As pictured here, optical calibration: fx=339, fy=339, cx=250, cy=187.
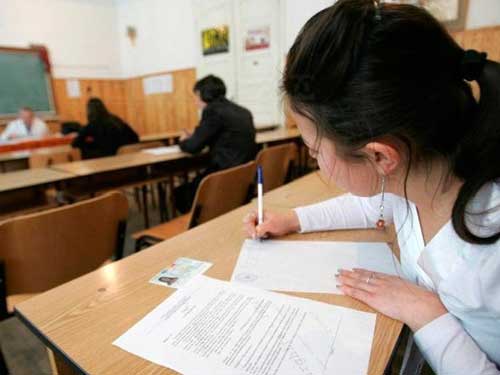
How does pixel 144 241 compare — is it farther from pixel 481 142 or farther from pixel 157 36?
pixel 157 36

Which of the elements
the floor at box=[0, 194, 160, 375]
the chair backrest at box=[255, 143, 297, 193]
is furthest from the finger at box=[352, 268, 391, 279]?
the floor at box=[0, 194, 160, 375]

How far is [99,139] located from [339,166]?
365cm

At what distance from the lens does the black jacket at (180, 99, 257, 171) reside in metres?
2.56

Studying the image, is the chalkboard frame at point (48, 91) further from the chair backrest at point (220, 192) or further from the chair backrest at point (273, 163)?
the chair backrest at point (220, 192)

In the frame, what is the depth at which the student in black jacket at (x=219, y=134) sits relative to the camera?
2.56 metres

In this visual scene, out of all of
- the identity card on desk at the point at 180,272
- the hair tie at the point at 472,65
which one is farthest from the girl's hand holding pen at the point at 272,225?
the hair tie at the point at 472,65

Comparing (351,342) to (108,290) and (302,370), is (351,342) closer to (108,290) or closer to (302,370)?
(302,370)

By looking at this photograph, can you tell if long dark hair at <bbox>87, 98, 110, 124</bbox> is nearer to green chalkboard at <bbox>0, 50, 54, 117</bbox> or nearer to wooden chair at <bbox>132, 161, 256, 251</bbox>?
wooden chair at <bbox>132, 161, 256, 251</bbox>

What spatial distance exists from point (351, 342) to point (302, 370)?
0.09 m

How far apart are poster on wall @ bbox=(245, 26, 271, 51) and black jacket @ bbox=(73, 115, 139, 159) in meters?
2.62

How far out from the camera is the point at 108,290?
670 millimetres

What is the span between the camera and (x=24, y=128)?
5.59 meters

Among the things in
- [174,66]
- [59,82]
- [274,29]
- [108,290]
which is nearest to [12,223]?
[108,290]

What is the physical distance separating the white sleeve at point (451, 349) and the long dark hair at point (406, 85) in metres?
A: 0.14
